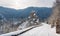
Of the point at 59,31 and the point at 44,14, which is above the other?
the point at 44,14

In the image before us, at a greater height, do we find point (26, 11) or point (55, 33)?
point (26, 11)

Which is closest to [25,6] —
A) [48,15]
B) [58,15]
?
[48,15]

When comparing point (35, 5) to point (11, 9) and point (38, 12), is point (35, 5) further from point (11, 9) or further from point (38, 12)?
point (11, 9)

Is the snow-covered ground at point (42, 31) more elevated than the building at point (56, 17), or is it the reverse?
the building at point (56, 17)

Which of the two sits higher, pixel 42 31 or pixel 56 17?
pixel 56 17

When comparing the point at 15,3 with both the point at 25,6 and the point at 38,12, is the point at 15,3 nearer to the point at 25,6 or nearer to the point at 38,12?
the point at 25,6

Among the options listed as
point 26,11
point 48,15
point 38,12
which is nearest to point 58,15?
point 48,15

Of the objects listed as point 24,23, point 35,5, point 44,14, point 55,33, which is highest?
point 35,5

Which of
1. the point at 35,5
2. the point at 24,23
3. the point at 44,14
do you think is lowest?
the point at 24,23

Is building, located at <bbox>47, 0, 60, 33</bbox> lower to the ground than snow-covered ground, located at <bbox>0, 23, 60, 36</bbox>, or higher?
higher
